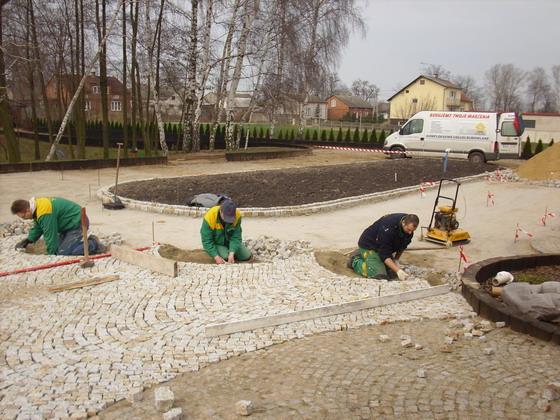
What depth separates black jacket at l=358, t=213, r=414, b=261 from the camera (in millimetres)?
7117

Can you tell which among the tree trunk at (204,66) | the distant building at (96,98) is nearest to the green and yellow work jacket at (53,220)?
the tree trunk at (204,66)

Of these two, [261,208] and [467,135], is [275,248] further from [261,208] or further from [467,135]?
[467,135]

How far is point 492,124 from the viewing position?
22.5 m

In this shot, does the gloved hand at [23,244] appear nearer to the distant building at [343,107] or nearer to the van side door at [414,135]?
the van side door at [414,135]

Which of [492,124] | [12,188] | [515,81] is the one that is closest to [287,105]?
[492,124]

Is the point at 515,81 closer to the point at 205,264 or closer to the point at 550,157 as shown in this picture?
the point at 550,157

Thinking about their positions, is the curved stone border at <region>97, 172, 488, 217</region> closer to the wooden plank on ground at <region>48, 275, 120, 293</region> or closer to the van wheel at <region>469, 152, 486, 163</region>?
the wooden plank on ground at <region>48, 275, 120, 293</region>

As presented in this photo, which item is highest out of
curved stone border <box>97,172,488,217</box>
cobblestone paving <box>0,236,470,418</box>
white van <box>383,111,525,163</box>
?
white van <box>383,111,525,163</box>

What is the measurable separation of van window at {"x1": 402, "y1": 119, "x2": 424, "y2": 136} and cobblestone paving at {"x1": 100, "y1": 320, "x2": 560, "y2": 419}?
1979 cm

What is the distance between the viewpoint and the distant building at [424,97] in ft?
222

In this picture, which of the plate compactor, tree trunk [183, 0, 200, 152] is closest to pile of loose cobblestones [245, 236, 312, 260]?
the plate compactor

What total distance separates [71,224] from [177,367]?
4415 millimetres

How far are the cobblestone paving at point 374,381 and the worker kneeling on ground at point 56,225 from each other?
14.1 ft

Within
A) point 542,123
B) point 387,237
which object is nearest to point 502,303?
point 387,237
